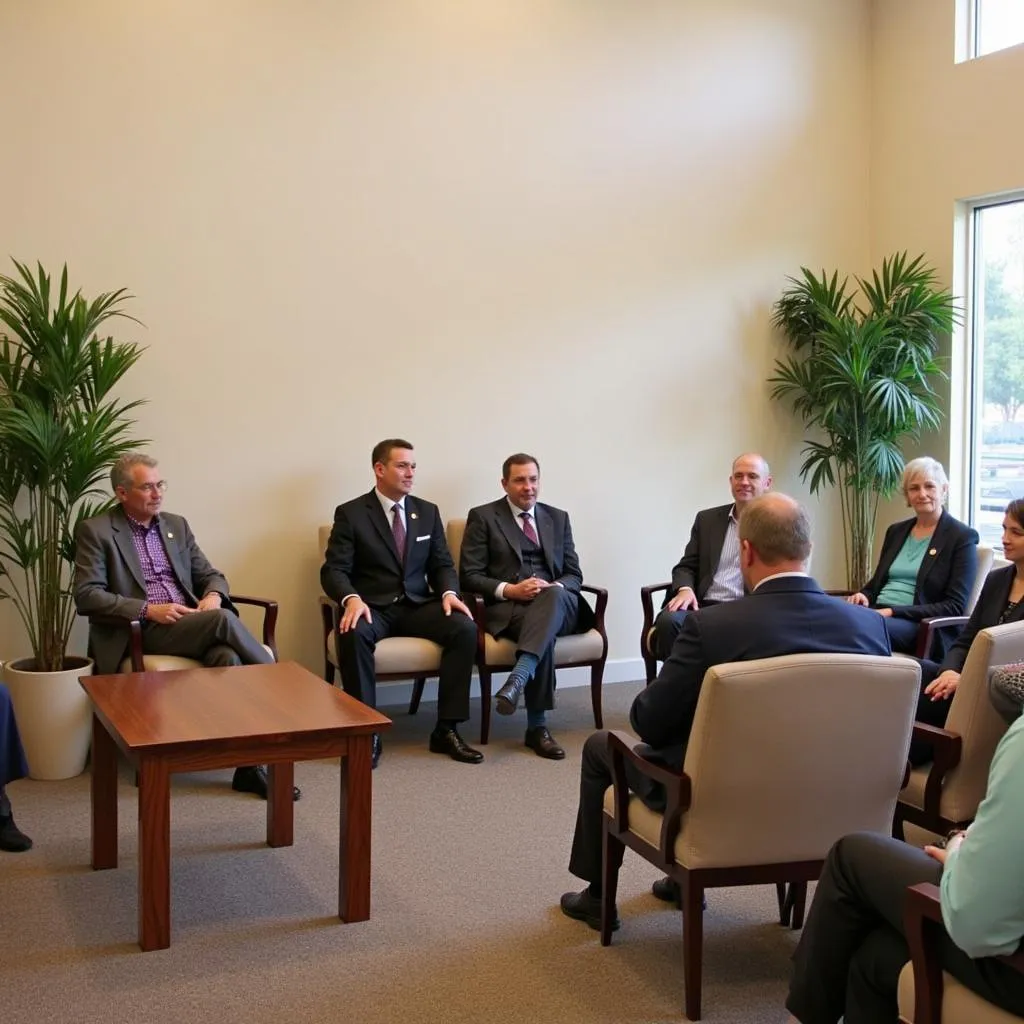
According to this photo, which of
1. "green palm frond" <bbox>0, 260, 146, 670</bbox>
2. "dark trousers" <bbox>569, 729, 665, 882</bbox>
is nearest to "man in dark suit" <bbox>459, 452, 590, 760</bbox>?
"green palm frond" <bbox>0, 260, 146, 670</bbox>

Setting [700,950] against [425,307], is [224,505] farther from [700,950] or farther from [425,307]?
[700,950]

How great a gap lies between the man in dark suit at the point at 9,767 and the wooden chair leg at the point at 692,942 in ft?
8.26

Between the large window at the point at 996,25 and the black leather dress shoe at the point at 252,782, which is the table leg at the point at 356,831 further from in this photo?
the large window at the point at 996,25

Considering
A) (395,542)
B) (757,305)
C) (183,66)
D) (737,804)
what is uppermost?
(183,66)

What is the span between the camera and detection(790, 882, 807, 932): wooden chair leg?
3658 mm

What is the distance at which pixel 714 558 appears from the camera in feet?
21.0

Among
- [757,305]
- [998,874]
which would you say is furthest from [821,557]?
[998,874]

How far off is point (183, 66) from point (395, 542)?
259cm

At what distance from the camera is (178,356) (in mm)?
6113

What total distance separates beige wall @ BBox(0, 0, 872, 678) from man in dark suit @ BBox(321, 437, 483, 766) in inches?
17.8

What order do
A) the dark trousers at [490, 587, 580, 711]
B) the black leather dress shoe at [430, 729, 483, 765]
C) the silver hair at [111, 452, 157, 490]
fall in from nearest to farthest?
the silver hair at [111, 452, 157, 490] → the black leather dress shoe at [430, 729, 483, 765] → the dark trousers at [490, 587, 580, 711]

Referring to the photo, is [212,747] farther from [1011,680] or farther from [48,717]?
[1011,680]

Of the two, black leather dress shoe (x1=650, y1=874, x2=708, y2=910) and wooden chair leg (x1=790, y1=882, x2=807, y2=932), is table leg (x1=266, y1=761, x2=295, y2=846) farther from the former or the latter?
wooden chair leg (x1=790, y1=882, x2=807, y2=932)

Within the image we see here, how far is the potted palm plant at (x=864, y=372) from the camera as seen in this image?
279 inches
